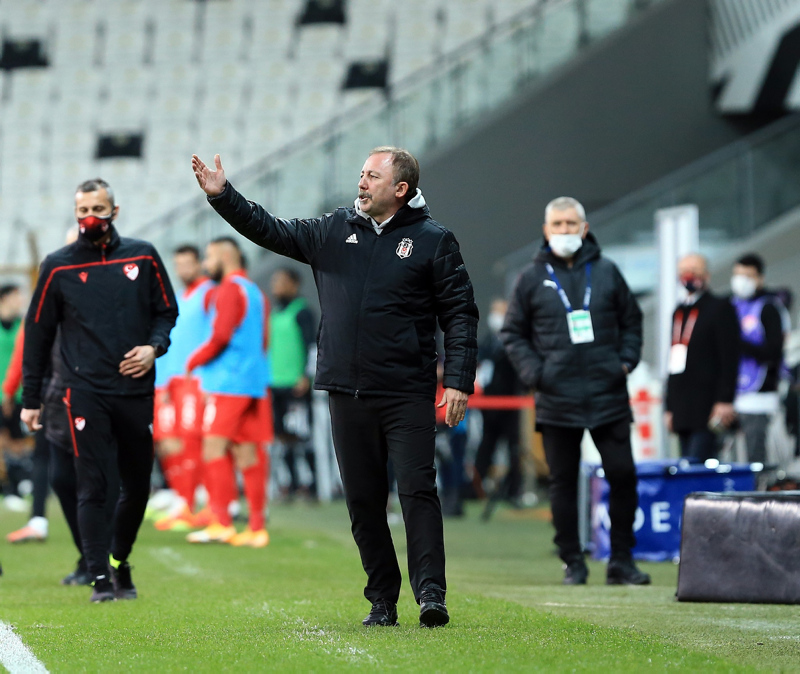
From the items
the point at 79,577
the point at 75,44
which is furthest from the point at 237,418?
the point at 75,44

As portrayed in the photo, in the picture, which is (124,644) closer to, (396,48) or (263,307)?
(263,307)

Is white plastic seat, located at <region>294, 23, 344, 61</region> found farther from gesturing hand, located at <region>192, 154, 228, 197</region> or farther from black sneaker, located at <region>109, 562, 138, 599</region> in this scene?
gesturing hand, located at <region>192, 154, 228, 197</region>

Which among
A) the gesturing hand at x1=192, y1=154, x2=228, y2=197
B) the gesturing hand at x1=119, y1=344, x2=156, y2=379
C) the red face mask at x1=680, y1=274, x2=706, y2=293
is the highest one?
the red face mask at x1=680, y1=274, x2=706, y2=293

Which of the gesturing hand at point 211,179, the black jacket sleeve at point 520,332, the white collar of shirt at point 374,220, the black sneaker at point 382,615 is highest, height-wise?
the gesturing hand at point 211,179

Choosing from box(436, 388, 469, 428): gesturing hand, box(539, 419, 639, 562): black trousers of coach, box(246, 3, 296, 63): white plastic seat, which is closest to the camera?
box(436, 388, 469, 428): gesturing hand

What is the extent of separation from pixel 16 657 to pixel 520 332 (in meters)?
3.60

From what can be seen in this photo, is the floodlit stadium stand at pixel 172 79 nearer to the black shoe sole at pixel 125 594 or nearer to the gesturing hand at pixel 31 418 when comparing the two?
the gesturing hand at pixel 31 418

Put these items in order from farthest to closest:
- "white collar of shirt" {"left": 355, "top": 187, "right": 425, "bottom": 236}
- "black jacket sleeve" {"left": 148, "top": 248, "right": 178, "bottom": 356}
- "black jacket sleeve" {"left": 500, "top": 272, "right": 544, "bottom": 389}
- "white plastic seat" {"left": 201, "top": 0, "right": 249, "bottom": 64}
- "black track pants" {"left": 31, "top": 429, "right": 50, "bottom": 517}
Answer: "white plastic seat" {"left": 201, "top": 0, "right": 249, "bottom": 64} < "black track pants" {"left": 31, "top": 429, "right": 50, "bottom": 517} < "black jacket sleeve" {"left": 500, "top": 272, "right": 544, "bottom": 389} < "black jacket sleeve" {"left": 148, "top": 248, "right": 178, "bottom": 356} < "white collar of shirt" {"left": 355, "top": 187, "right": 425, "bottom": 236}

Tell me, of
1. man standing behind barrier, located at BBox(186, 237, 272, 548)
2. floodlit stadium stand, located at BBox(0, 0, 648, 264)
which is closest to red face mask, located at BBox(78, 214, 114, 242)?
man standing behind barrier, located at BBox(186, 237, 272, 548)

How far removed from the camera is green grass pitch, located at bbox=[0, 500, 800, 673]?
4.16 metres

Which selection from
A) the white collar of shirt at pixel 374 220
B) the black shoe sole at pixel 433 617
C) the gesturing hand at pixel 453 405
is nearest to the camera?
the black shoe sole at pixel 433 617

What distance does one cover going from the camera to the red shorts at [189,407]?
1049cm

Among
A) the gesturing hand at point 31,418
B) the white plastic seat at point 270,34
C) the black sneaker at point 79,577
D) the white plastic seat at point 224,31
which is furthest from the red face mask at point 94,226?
the white plastic seat at point 224,31

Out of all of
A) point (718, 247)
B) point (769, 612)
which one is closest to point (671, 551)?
point (769, 612)
